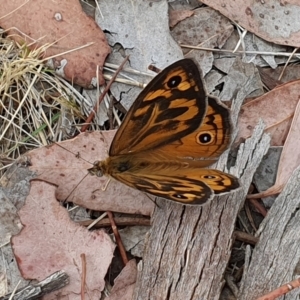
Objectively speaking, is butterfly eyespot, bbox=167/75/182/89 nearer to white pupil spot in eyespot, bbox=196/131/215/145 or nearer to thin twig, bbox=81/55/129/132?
white pupil spot in eyespot, bbox=196/131/215/145

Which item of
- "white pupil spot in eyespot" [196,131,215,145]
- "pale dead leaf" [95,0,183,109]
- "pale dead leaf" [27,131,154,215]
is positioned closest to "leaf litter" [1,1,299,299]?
"pale dead leaf" [27,131,154,215]

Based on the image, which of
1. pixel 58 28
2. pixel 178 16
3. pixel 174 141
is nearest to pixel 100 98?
pixel 58 28

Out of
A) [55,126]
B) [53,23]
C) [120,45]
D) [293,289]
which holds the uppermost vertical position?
[53,23]

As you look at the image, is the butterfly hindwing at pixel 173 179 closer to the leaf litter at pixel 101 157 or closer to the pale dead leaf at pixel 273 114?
Result: the leaf litter at pixel 101 157

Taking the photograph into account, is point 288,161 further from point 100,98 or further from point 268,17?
point 100,98

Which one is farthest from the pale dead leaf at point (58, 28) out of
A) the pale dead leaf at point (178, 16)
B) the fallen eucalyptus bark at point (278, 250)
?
the fallen eucalyptus bark at point (278, 250)

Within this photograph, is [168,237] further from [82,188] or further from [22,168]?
[22,168]

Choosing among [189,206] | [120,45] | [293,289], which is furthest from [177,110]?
[293,289]
